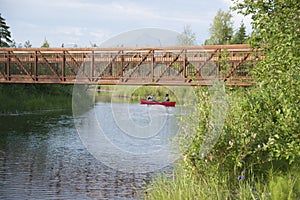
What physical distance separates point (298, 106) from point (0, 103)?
31.0 metres

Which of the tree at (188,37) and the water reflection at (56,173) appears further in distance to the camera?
the tree at (188,37)

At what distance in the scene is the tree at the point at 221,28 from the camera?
61.8 meters

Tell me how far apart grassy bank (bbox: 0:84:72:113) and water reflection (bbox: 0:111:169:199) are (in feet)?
43.0

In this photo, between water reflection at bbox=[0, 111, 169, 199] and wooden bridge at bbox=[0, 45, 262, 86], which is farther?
wooden bridge at bbox=[0, 45, 262, 86]

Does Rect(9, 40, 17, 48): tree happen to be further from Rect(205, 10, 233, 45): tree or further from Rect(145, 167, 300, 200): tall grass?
Rect(145, 167, 300, 200): tall grass

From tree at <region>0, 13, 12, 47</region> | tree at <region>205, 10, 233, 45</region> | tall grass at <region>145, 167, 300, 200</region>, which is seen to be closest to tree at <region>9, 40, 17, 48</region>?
tree at <region>0, 13, 12, 47</region>

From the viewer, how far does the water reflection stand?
12.8 metres

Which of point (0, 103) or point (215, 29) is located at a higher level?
point (215, 29)

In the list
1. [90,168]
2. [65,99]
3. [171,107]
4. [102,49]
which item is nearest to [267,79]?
[90,168]

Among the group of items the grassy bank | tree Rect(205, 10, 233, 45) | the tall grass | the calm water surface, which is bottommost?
the calm water surface

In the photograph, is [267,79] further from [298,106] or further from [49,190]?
[49,190]

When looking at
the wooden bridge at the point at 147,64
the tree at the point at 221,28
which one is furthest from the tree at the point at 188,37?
the wooden bridge at the point at 147,64

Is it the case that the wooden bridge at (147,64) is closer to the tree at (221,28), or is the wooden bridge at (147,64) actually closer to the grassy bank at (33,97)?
the grassy bank at (33,97)

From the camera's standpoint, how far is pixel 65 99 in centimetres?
4556
